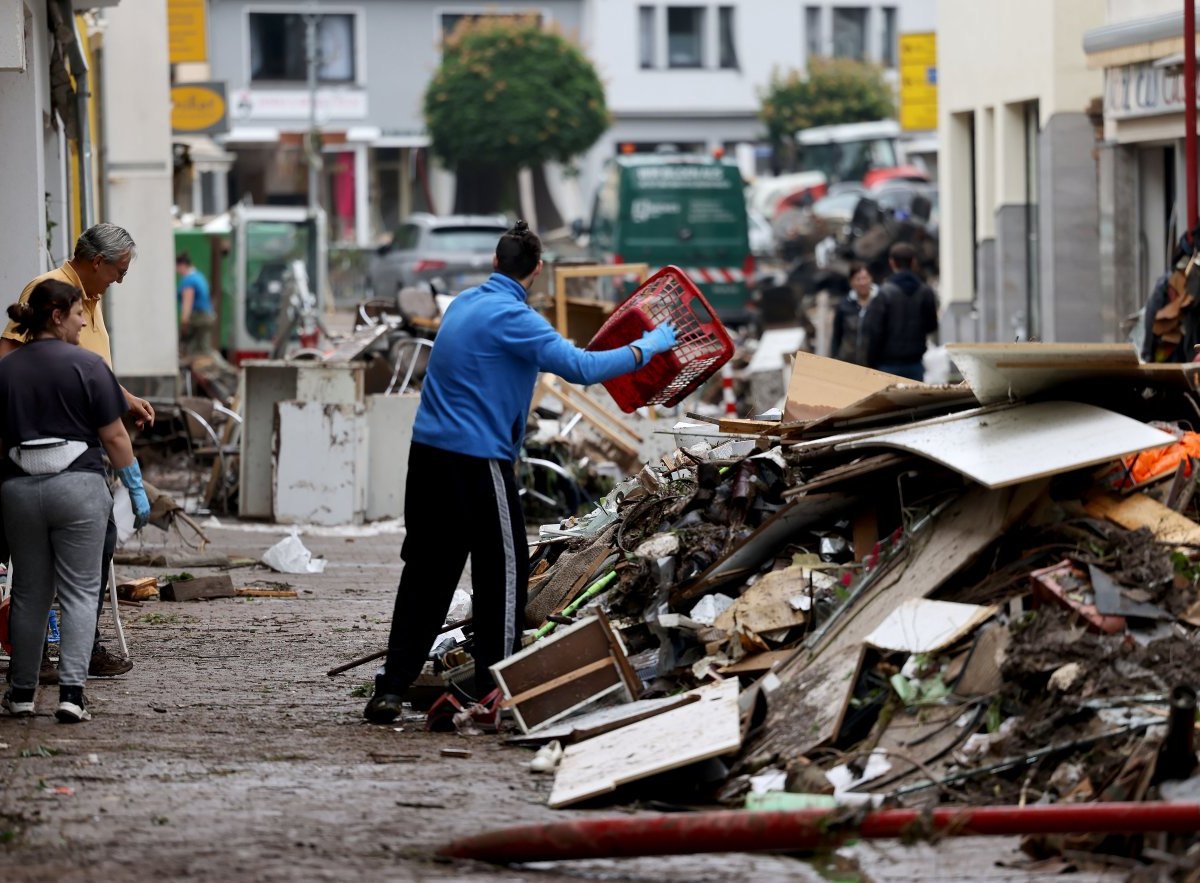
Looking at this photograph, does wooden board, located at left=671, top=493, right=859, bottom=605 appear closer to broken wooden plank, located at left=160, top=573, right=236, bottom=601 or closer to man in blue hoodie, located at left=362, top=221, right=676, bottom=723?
man in blue hoodie, located at left=362, top=221, right=676, bottom=723

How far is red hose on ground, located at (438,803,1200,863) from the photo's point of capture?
4.88 m

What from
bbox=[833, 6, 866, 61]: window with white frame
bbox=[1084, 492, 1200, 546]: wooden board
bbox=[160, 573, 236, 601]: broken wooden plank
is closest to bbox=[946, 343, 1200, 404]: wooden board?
bbox=[1084, 492, 1200, 546]: wooden board

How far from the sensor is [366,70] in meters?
53.6

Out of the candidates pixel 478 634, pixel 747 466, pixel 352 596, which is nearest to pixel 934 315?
pixel 352 596

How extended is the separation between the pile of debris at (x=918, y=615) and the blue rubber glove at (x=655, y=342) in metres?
0.66

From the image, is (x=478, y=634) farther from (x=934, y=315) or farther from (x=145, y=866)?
(x=934, y=315)

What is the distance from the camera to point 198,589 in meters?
10.5

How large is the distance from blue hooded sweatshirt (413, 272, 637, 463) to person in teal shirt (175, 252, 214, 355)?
17.3 metres

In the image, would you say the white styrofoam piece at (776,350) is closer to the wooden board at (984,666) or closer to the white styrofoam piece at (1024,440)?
the white styrofoam piece at (1024,440)

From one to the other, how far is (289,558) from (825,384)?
4.25 m

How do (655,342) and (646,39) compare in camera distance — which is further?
(646,39)

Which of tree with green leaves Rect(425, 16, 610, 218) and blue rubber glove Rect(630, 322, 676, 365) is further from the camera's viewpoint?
tree with green leaves Rect(425, 16, 610, 218)

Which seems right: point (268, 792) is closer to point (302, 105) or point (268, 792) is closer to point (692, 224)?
point (692, 224)

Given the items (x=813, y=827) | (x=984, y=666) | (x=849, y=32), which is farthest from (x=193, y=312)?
(x=849, y=32)
